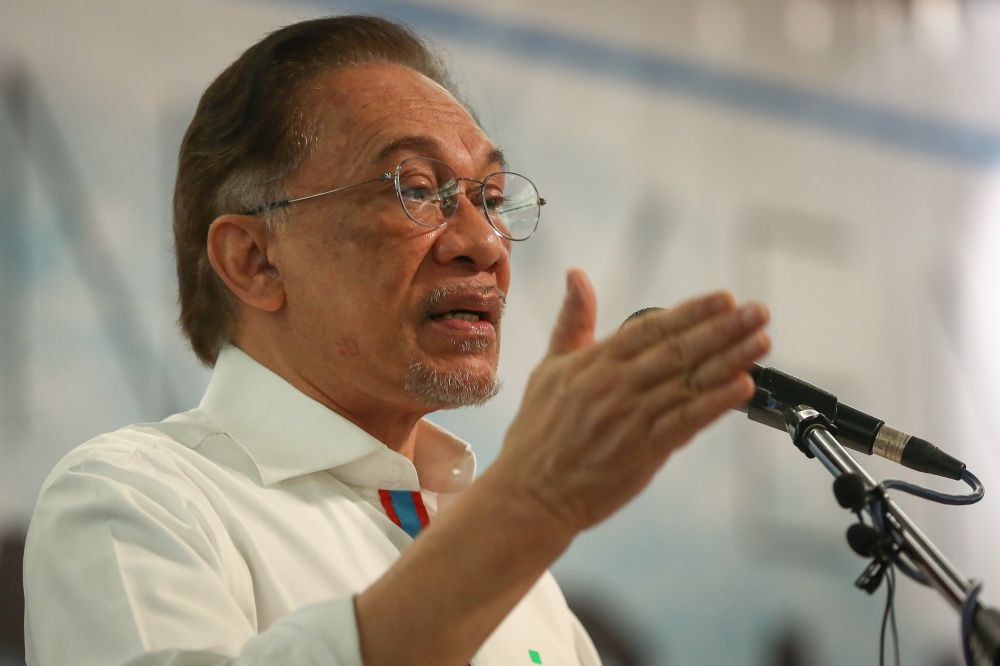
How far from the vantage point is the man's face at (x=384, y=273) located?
1904 mm

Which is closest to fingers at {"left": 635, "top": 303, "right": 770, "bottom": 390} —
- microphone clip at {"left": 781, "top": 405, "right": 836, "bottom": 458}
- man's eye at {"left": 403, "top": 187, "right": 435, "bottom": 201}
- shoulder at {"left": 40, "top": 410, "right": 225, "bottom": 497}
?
microphone clip at {"left": 781, "top": 405, "right": 836, "bottom": 458}

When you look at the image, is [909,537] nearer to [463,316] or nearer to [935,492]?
[935,492]

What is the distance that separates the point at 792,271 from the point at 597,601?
1388mm

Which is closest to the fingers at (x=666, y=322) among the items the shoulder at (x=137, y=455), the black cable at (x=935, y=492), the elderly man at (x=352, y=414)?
the elderly man at (x=352, y=414)

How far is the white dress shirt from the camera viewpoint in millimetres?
1270

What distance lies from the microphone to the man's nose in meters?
0.60

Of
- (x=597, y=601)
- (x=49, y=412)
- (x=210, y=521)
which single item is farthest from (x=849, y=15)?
(x=210, y=521)

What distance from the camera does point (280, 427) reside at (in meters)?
1.80

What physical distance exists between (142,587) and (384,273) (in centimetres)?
78

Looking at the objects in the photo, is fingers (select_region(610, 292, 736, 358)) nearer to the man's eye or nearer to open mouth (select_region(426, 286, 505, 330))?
open mouth (select_region(426, 286, 505, 330))

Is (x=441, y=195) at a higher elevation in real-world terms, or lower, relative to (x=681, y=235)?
lower

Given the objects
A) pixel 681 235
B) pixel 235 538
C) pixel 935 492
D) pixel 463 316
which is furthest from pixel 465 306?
pixel 681 235

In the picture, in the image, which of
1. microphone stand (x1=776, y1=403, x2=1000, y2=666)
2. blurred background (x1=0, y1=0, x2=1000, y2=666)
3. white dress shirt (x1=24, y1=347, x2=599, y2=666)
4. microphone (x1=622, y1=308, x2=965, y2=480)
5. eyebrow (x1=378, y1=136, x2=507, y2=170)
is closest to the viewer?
microphone stand (x1=776, y1=403, x2=1000, y2=666)

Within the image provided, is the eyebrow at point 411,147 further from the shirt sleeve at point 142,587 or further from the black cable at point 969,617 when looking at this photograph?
the black cable at point 969,617
